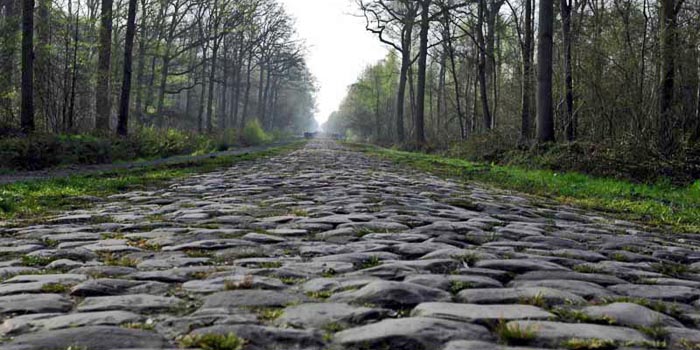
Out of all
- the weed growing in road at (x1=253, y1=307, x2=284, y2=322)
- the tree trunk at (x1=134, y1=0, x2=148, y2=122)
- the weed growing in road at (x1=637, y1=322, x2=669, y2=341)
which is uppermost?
the tree trunk at (x1=134, y1=0, x2=148, y2=122)

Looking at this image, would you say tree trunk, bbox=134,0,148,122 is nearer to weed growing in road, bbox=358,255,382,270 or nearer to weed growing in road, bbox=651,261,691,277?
weed growing in road, bbox=358,255,382,270

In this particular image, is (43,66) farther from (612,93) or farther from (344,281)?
(344,281)

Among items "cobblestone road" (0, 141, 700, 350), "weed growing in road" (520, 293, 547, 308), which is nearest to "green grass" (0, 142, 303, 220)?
"cobblestone road" (0, 141, 700, 350)

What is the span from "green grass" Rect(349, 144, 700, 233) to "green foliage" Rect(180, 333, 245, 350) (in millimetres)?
5990

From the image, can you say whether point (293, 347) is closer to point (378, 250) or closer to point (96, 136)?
point (378, 250)

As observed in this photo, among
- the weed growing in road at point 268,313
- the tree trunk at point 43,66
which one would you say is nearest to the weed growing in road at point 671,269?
the weed growing in road at point 268,313

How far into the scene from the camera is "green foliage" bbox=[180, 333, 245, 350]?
238 centimetres

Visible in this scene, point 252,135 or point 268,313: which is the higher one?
point 252,135

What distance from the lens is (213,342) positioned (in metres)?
2.42

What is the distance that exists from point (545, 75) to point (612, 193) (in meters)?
7.98

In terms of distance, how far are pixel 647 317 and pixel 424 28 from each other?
97.9ft

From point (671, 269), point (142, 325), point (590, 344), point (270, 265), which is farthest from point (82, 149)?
point (590, 344)

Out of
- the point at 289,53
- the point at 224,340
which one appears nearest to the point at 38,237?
the point at 224,340

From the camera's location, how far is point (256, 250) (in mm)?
4574
